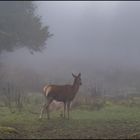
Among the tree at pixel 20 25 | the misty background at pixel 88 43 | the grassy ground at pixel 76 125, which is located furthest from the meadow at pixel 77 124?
the misty background at pixel 88 43

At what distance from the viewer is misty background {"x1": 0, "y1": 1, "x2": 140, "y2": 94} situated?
48344 mm

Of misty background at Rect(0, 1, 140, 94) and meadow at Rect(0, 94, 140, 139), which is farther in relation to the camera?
misty background at Rect(0, 1, 140, 94)

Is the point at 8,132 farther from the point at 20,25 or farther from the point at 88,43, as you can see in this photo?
the point at 88,43

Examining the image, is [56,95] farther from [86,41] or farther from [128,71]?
[86,41]

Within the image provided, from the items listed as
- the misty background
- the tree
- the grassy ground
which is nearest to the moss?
Answer: the grassy ground

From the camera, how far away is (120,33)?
71.9m

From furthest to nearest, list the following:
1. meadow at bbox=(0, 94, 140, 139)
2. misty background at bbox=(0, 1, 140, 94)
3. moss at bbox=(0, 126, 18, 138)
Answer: misty background at bbox=(0, 1, 140, 94), meadow at bbox=(0, 94, 140, 139), moss at bbox=(0, 126, 18, 138)

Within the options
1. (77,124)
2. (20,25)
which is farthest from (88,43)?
(77,124)

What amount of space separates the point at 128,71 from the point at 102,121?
92.2 feet

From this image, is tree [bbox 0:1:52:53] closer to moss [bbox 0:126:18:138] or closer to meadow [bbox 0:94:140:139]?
meadow [bbox 0:94:140:139]

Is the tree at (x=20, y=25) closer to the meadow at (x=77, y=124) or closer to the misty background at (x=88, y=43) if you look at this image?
the misty background at (x=88, y=43)

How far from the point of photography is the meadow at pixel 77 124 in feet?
52.3

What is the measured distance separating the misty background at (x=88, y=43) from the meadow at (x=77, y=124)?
775 inches

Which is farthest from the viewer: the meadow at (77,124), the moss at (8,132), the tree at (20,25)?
the tree at (20,25)
